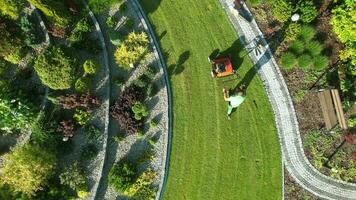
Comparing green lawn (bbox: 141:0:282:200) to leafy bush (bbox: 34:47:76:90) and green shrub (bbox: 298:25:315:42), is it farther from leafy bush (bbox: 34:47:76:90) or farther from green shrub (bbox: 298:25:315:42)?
leafy bush (bbox: 34:47:76:90)

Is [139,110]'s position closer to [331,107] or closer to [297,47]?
[297,47]

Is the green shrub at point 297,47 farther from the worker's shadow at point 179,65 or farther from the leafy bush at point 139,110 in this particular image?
the leafy bush at point 139,110

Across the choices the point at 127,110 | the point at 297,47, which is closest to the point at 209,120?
the point at 127,110

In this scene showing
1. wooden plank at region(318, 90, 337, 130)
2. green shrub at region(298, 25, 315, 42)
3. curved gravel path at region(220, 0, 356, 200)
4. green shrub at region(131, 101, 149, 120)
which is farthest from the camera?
curved gravel path at region(220, 0, 356, 200)

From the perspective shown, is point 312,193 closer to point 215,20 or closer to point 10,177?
point 215,20

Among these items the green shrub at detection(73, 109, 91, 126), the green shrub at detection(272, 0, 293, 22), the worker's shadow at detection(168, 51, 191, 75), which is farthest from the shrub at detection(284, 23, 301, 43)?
the green shrub at detection(73, 109, 91, 126)

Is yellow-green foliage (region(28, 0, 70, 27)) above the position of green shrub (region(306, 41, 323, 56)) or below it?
above
